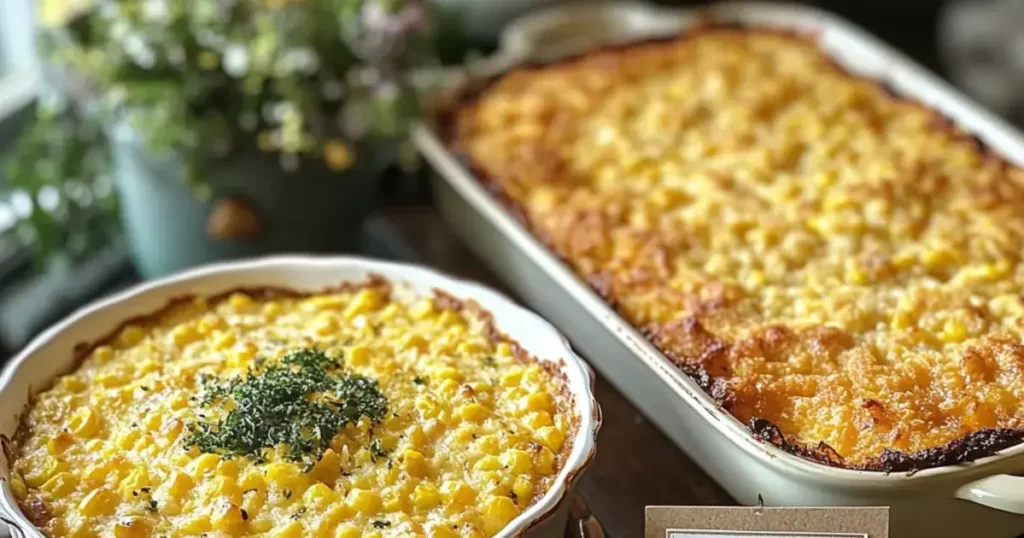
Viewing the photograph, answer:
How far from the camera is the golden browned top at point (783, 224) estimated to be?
1833 millimetres

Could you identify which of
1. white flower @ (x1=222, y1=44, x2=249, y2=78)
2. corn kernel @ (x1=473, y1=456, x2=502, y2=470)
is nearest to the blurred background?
white flower @ (x1=222, y1=44, x2=249, y2=78)

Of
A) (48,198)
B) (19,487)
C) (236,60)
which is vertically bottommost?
(48,198)

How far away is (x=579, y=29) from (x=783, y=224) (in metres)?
1.14

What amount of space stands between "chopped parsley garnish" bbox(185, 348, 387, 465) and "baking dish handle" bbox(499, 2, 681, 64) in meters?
1.37

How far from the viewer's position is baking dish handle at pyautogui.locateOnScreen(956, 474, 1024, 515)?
5.22ft

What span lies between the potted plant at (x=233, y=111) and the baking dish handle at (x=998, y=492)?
1394 millimetres

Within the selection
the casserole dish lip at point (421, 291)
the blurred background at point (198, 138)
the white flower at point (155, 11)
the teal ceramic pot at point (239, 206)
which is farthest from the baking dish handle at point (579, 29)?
the casserole dish lip at point (421, 291)

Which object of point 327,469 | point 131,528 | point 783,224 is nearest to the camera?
point 131,528

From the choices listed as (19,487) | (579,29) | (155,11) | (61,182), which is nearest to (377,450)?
(19,487)

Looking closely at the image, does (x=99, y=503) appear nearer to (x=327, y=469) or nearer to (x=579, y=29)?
(x=327, y=469)

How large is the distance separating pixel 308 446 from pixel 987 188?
1506 millimetres

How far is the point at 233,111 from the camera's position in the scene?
2.44 meters

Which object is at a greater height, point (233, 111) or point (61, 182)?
point (233, 111)

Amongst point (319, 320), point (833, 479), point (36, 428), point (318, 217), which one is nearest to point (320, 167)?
point (318, 217)
